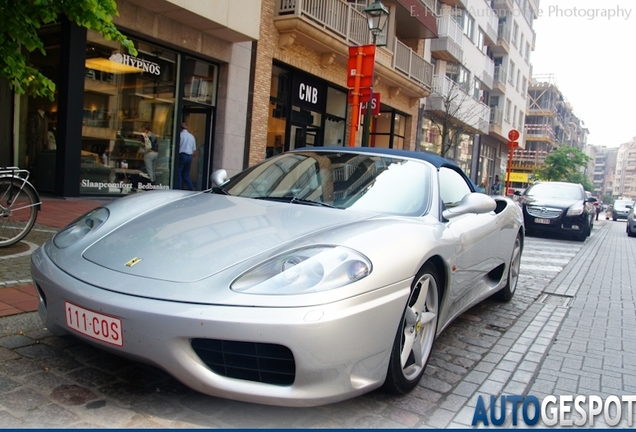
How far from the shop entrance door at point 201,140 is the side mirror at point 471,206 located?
9699 millimetres

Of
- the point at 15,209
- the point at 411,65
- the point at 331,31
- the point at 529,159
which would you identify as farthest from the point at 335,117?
the point at 529,159

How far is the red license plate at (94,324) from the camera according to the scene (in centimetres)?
214

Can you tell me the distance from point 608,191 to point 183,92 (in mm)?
214245

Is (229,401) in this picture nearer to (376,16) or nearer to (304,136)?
(376,16)

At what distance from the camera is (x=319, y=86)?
15930 millimetres

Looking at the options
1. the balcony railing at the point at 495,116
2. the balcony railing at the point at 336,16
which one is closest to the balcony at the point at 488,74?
the balcony railing at the point at 495,116

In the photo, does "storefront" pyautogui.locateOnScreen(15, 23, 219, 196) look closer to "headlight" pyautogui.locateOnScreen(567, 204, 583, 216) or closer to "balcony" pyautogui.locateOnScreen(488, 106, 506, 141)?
"headlight" pyautogui.locateOnScreen(567, 204, 583, 216)

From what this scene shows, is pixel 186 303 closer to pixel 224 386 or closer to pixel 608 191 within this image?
pixel 224 386

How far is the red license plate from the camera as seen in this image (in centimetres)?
214

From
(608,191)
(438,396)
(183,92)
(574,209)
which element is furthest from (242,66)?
(608,191)

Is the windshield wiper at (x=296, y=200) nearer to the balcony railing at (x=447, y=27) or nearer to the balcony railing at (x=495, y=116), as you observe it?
the balcony railing at (x=447, y=27)

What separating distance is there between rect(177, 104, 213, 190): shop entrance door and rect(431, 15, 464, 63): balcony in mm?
14702

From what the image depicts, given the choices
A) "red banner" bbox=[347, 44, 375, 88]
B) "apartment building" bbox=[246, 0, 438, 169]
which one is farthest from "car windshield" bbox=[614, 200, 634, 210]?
"red banner" bbox=[347, 44, 375, 88]
